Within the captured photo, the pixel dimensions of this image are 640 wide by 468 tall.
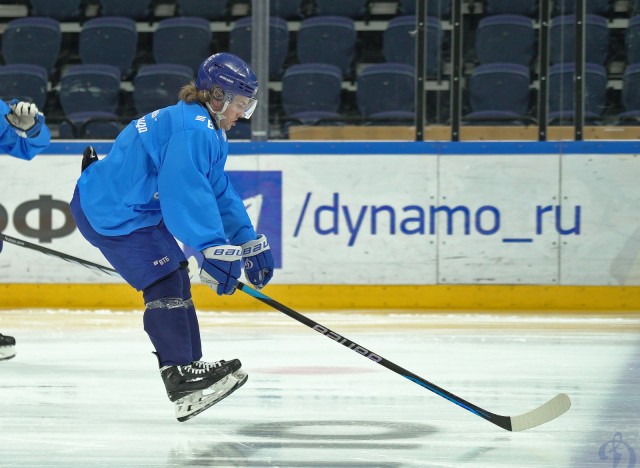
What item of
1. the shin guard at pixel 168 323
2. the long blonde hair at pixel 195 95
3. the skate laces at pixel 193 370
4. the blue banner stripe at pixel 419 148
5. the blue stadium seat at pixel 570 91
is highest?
the blue stadium seat at pixel 570 91

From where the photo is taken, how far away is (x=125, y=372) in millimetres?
4371

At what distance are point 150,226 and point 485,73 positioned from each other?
3.80m

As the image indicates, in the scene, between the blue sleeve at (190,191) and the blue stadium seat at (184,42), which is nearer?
the blue sleeve at (190,191)

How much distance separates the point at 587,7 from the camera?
264 inches

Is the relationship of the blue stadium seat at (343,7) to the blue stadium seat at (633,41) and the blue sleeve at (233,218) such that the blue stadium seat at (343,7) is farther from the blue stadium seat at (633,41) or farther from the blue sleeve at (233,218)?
the blue sleeve at (233,218)

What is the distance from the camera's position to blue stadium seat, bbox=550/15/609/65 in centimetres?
670

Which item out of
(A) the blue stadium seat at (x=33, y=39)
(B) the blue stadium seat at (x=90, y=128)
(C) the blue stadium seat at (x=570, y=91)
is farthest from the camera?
(A) the blue stadium seat at (x=33, y=39)

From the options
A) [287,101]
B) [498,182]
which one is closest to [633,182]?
[498,182]

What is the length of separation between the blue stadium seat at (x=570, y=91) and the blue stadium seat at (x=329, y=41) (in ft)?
3.99

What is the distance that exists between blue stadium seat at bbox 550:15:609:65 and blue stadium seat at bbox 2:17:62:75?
3.14 meters

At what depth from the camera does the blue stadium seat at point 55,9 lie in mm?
7555

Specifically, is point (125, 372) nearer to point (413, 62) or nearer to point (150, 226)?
point (150, 226)

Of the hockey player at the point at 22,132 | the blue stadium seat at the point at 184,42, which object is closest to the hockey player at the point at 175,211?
the hockey player at the point at 22,132

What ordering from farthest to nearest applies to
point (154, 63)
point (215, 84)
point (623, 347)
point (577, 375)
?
point (154, 63) → point (623, 347) → point (577, 375) → point (215, 84)
